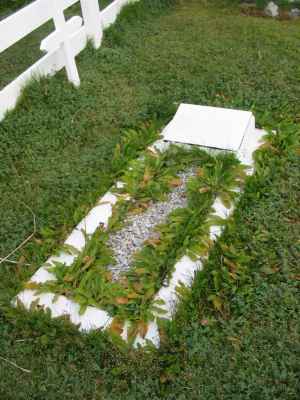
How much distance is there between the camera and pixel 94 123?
4.76 meters

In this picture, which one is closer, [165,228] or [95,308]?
[95,308]

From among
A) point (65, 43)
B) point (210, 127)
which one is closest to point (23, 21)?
point (65, 43)

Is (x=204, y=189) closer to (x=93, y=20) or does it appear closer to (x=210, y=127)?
(x=210, y=127)

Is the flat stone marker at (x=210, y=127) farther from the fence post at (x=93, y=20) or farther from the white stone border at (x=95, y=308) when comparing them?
the fence post at (x=93, y=20)

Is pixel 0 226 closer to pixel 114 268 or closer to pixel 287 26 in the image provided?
pixel 114 268

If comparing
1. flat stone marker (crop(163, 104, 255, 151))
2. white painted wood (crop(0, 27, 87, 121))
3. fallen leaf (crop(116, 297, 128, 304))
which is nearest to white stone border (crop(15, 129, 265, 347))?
fallen leaf (crop(116, 297, 128, 304))

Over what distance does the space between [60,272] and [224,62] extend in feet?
12.1

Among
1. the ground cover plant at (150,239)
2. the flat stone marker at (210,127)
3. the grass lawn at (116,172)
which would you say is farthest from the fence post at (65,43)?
the ground cover plant at (150,239)

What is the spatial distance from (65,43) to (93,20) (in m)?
0.96

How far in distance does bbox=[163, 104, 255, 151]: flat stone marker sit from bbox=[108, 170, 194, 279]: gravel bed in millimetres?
450

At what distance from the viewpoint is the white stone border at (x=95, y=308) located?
9.72ft

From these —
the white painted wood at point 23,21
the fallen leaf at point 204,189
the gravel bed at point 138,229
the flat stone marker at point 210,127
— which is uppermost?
the white painted wood at point 23,21

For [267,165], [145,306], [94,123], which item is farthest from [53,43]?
[145,306]

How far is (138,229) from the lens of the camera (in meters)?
3.60
